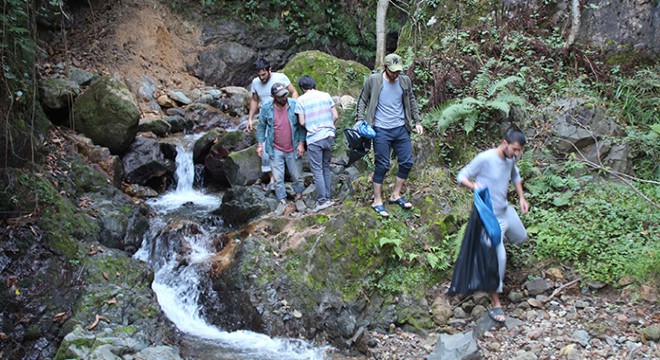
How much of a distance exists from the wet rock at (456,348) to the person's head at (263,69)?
200 inches

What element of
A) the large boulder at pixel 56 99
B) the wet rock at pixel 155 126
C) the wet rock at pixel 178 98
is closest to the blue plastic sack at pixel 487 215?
the large boulder at pixel 56 99

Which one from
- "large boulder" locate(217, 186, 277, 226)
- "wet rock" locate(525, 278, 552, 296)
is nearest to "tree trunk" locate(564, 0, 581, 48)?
"wet rock" locate(525, 278, 552, 296)

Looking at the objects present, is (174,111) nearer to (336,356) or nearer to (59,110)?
(59,110)

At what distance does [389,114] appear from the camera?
6.77m

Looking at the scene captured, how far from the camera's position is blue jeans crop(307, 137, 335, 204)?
7.78m

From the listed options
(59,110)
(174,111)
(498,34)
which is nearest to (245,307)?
(59,110)

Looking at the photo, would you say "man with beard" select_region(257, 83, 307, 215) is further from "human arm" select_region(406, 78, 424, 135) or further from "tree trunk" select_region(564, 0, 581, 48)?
"tree trunk" select_region(564, 0, 581, 48)

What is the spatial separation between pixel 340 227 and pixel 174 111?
803 centimetres

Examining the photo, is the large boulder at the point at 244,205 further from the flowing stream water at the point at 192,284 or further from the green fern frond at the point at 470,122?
the green fern frond at the point at 470,122

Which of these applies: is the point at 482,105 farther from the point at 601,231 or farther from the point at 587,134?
the point at 601,231

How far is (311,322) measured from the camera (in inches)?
261

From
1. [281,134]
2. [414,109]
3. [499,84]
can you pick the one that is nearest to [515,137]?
[414,109]

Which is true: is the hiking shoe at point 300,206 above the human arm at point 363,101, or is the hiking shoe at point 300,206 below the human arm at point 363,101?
below

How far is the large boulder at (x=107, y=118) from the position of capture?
403 inches
